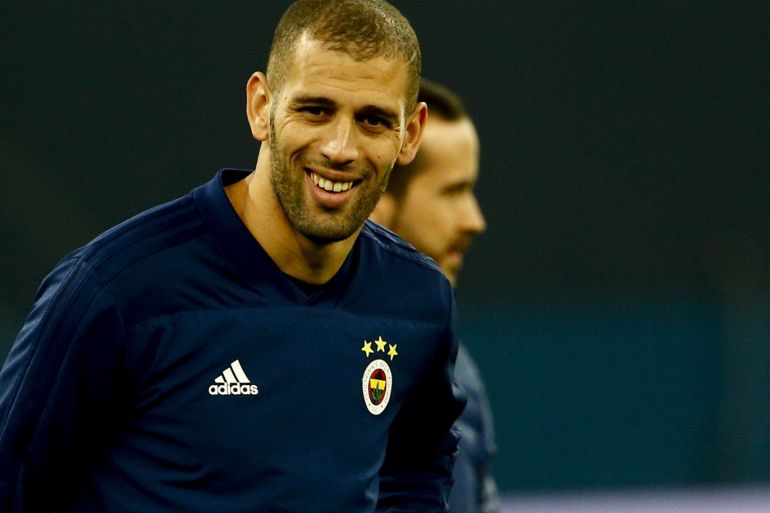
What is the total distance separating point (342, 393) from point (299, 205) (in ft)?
1.29

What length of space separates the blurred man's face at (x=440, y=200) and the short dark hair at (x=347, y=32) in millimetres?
1727

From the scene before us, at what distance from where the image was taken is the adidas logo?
2.90 metres

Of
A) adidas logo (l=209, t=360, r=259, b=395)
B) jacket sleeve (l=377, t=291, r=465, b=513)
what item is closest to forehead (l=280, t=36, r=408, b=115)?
adidas logo (l=209, t=360, r=259, b=395)

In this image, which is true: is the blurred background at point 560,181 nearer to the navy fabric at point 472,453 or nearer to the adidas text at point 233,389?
the navy fabric at point 472,453

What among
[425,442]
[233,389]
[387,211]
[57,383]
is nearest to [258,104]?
[233,389]

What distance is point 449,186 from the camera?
4844 mm

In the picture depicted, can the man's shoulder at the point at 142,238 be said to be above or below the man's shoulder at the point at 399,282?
above

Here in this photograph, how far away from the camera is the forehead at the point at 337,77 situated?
290cm

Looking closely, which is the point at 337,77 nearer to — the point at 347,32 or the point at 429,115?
the point at 347,32

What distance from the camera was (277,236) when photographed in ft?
9.95

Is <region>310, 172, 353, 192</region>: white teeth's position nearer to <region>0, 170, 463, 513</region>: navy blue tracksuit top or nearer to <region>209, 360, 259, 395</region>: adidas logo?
<region>0, 170, 463, 513</region>: navy blue tracksuit top

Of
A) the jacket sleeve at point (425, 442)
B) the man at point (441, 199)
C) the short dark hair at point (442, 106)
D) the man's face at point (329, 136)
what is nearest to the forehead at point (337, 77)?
the man's face at point (329, 136)

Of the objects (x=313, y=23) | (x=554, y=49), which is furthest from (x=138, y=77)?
(x=313, y=23)

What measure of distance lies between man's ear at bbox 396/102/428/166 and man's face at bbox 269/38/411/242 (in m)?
0.16
